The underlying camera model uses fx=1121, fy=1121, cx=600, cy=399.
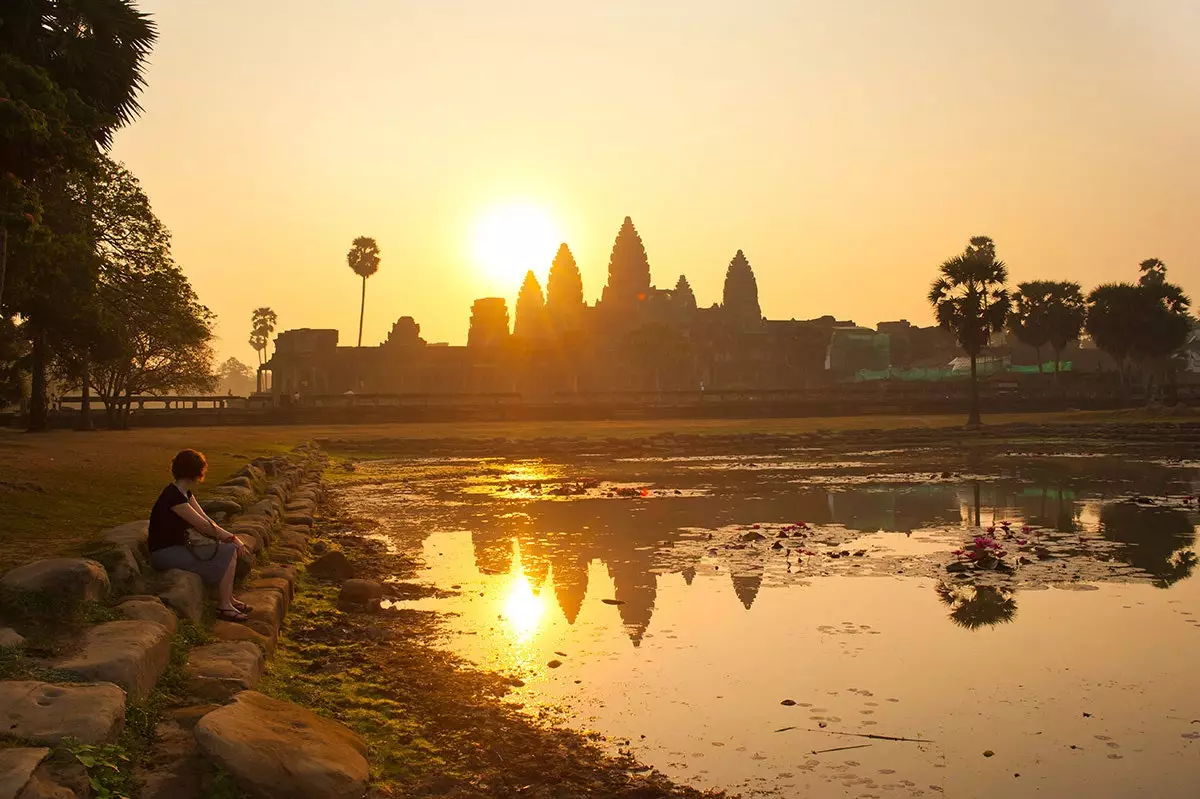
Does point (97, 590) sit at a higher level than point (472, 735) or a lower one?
higher

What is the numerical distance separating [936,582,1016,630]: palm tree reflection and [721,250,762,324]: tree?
10682cm

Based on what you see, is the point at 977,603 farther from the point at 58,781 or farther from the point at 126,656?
the point at 58,781

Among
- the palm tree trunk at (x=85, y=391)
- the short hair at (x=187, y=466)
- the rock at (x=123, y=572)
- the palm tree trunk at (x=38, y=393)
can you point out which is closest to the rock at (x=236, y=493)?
the short hair at (x=187, y=466)

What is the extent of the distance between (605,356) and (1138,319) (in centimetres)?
4341

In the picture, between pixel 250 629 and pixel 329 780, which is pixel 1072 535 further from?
pixel 329 780

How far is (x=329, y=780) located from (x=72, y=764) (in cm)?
110

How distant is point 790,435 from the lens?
39.5 m

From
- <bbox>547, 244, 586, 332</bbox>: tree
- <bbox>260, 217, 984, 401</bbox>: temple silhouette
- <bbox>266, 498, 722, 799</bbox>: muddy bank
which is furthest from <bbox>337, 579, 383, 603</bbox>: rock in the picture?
<bbox>547, 244, 586, 332</bbox>: tree

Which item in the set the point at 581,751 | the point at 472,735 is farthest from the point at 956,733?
the point at 472,735

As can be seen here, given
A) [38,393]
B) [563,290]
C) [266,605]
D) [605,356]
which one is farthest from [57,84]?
[563,290]

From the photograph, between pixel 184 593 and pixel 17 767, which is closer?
pixel 17 767

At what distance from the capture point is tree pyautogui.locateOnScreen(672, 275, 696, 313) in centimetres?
11156

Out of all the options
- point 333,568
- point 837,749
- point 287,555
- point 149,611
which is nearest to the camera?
point 837,749

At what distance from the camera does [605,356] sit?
3610 inches
